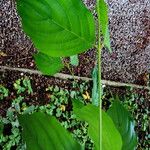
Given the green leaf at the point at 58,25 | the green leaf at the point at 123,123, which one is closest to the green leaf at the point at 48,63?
the green leaf at the point at 123,123

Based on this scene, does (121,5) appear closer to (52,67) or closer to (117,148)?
(52,67)

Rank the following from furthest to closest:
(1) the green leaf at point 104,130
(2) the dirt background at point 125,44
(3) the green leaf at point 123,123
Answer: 1. (2) the dirt background at point 125,44
2. (3) the green leaf at point 123,123
3. (1) the green leaf at point 104,130

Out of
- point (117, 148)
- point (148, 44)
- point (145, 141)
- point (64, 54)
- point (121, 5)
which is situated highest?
point (121, 5)

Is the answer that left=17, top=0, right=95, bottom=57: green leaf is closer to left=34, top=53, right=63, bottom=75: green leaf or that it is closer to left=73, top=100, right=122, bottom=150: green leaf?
left=73, top=100, right=122, bottom=150: green leaf

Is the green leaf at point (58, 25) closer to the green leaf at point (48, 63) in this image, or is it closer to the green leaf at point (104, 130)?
the green leaf at point (104, 130)

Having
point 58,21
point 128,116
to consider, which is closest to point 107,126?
point 58,21

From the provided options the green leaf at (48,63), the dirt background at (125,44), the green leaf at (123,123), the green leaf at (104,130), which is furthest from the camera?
the dirt background at (125,44)

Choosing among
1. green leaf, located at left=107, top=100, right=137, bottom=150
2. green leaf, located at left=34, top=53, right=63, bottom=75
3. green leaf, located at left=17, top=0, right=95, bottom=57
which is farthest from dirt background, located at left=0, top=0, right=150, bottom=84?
green leaf, located at left=17, top=0, right=95, bottom=57

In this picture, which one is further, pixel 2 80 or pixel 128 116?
pixel 2 80
